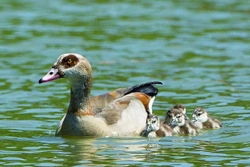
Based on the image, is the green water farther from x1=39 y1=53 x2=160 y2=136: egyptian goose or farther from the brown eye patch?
the brown eye patch

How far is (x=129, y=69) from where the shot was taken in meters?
20.3

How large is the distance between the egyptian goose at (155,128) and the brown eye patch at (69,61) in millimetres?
1448

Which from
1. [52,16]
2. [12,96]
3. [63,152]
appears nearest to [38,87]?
[12,96]

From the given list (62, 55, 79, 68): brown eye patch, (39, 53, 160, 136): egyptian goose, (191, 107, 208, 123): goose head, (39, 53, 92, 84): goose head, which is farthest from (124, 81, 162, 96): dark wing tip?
(62, 55, 79, 68): brown eye patch

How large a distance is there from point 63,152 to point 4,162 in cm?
111

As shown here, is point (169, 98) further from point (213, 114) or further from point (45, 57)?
point (45, 57)

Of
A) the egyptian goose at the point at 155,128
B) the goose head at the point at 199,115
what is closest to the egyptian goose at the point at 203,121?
the goose head at the point at 199,115

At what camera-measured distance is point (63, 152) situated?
13.5m

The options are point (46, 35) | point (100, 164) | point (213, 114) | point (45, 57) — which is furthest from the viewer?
point (46, 35)

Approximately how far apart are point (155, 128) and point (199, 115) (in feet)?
3.38

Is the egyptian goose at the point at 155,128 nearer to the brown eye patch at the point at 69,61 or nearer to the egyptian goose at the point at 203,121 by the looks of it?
the egyptian goose at the point at 203,121

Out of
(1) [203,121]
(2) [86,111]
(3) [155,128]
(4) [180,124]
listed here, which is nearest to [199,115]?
(1) [203,121]

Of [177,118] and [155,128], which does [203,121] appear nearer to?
[177,118]

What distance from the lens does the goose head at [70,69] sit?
561 inches
